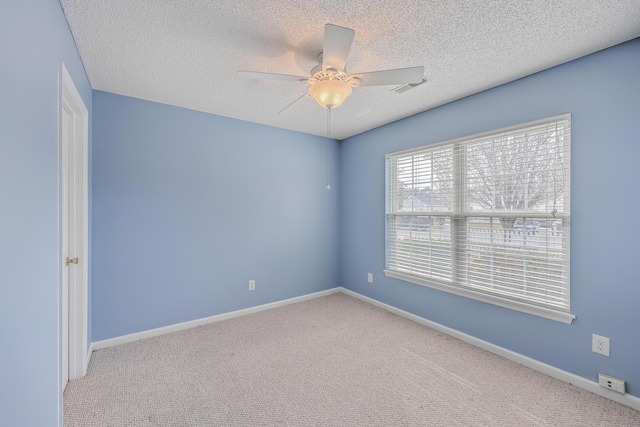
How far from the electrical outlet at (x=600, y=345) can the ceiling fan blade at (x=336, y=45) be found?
2556 millimetres

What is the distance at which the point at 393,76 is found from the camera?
169 centimetres

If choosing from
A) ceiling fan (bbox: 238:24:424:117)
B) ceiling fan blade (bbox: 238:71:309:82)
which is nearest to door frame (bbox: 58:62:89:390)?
ceiling fan blade (bbox: 238:71:309:82)

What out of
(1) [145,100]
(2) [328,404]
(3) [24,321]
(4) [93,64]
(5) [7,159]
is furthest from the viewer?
(1) [145,100]

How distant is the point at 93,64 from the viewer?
6.92 ft

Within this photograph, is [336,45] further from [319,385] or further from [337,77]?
[319,385]

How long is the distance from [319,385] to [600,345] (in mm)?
2021

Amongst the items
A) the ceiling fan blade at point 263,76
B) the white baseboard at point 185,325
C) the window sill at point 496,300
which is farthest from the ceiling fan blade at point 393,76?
the white baseboard at point 185,325

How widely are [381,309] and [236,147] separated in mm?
2762

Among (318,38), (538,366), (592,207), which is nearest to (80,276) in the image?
(318,38)

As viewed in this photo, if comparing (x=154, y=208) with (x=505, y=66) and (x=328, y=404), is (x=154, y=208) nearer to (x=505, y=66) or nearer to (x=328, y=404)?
(x=328, y=404)

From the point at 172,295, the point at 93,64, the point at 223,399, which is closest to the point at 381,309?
the point at 223,399

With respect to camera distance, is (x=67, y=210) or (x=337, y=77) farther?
(x=67, y=210)

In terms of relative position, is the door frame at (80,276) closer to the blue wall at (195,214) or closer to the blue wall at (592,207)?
the blue wall at (195,214)

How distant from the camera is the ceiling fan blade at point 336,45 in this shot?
135 centimetres
